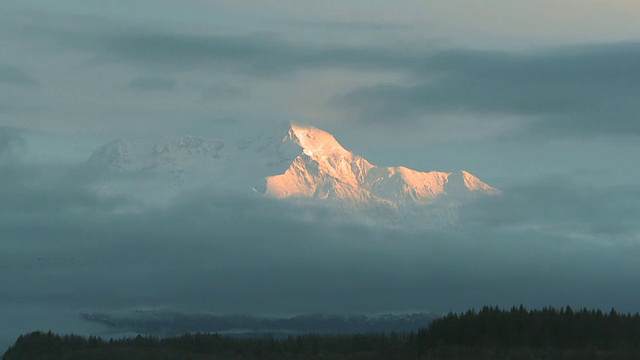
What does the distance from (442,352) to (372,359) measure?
10.1m

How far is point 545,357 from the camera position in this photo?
18225 centimetres

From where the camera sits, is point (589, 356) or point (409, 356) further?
point (409, 356)

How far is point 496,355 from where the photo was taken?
189 metres

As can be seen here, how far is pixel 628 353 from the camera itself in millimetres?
179125

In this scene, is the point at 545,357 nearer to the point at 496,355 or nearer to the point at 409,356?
the point at 496,355

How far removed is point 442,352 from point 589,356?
24207mm

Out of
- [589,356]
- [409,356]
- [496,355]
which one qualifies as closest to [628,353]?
[589,356]

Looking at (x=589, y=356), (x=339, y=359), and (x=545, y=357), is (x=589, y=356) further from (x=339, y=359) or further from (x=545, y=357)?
(x=339, y=359)

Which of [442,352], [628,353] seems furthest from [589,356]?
[442,352]

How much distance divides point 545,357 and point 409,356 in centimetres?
2180

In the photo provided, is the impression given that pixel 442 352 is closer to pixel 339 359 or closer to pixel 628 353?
pixel 339 359

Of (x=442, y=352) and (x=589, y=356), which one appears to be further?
(x=442, y=352)

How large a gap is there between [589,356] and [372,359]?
33.3 m

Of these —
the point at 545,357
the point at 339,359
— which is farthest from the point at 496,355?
the point at 339,359
